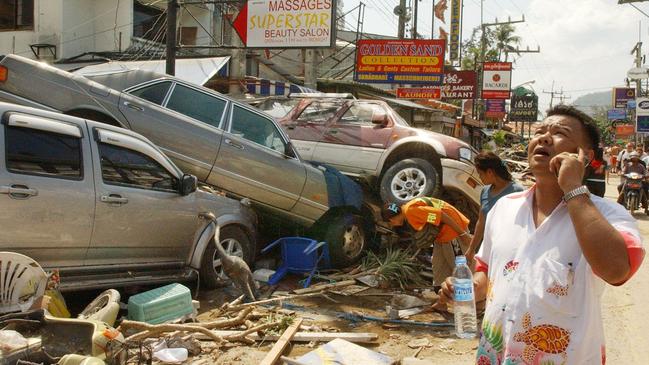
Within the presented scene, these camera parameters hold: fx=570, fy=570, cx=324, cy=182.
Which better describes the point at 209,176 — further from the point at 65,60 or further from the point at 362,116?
the point at 65,60

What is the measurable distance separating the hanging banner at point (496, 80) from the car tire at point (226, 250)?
32.1 metres

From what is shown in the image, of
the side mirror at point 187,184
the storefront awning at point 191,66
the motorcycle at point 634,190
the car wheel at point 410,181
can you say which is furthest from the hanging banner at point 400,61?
the side mirror at point 187,184

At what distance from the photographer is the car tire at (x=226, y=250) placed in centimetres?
602

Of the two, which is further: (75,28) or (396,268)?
(75,28)

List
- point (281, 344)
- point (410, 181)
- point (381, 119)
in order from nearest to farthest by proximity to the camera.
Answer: point (281, 344)
point (410, 181)
point (381, 119)

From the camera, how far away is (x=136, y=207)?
209 inches

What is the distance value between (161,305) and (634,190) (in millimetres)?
13473

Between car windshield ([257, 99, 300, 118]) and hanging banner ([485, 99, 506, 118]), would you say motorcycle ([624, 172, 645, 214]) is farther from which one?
hanging banner ([485, 99, 506, 118])

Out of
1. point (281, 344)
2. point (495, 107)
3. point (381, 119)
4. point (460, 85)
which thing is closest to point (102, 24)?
point (381, 119)

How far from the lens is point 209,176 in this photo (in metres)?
6.91

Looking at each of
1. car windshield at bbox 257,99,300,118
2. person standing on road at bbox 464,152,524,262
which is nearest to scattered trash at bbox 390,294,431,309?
person standing on road at bbox 464,152,524,262

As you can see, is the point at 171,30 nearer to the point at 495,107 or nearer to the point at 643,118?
the point at 643,118

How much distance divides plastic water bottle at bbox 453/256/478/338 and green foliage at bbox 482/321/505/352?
27 centimetres

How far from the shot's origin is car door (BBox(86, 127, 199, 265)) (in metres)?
5.02
